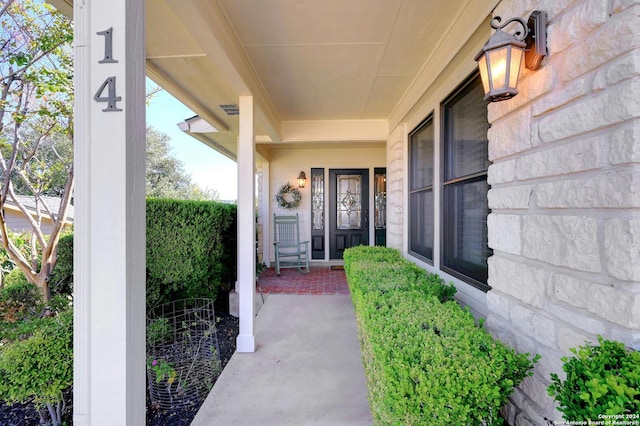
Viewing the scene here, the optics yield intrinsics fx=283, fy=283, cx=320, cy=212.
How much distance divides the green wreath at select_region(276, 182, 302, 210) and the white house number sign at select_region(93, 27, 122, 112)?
5212mm

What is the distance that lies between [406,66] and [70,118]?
3352 mm

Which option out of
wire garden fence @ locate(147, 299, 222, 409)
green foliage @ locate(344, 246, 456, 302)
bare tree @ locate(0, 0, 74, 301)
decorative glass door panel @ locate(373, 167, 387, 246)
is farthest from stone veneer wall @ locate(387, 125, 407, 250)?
bare tree @ locate(0, 0, 74, 301)

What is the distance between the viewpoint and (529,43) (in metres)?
1.21

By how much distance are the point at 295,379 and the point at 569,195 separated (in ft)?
7.16

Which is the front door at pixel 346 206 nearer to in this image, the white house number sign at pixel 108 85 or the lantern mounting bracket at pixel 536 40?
the lantern mounting bracket at pixel 536 40

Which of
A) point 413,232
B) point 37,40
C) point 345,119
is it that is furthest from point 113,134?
point 345,119

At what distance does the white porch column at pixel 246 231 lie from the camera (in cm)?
274

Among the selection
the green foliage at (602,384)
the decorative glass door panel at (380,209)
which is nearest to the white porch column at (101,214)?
the green foliage at (602,384)

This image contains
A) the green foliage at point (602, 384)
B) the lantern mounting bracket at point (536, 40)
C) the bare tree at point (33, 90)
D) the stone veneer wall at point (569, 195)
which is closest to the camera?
the green foliage at point (602, 384)

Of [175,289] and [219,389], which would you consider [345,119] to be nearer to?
[175,289]

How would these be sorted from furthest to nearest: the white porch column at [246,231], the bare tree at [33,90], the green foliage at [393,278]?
the white porch column at [246,231] < the bare tree at [33,90] < the green foliage at [393,278]

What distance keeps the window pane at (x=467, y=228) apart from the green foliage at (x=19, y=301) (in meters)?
3.92

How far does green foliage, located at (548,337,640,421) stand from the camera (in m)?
0.69

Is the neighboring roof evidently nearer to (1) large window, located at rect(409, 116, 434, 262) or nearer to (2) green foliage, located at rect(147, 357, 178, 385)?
(2) green foliage, located at rect(147, 357, 178, 385)
